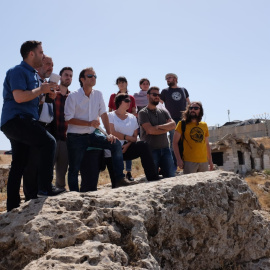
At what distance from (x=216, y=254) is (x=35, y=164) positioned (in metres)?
2.33

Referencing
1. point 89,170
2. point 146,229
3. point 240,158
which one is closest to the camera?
point 146,229

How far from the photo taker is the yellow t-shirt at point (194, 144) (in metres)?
5.65

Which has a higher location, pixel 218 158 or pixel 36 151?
pixel 36 151

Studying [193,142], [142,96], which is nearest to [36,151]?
[193,142]

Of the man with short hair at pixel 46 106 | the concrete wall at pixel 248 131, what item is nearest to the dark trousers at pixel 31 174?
the man with short hair at pixel 46 106

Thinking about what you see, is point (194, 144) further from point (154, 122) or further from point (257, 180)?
point (257, 180)

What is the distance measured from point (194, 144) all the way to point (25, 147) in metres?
2.85

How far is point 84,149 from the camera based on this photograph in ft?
15.8

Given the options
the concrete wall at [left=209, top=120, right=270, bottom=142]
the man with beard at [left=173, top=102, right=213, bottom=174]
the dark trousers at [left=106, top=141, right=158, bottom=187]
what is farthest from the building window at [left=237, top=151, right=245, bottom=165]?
the dark trousers at [left=106, top=141, right=158, bottom=187]

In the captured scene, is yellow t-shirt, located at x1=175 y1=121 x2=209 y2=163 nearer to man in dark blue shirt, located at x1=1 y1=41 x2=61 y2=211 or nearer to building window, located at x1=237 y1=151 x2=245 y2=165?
man in dark blue shirt, located at x1=1 y1=41 x2=61 y2=211

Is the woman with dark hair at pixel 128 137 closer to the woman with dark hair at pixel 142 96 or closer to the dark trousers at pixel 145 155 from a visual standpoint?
the dark trousers at pixel 145 155

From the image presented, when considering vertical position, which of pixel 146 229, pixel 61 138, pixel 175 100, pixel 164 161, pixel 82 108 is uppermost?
pixel 175 100

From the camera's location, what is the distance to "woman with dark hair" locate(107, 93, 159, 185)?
4953mm

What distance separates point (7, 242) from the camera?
9.77ft
